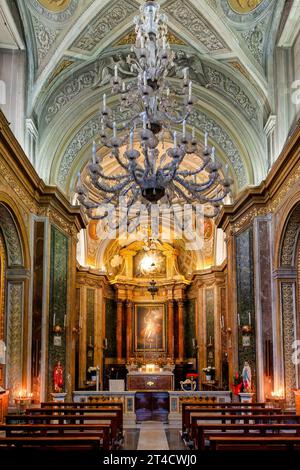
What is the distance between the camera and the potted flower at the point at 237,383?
49.9 ft

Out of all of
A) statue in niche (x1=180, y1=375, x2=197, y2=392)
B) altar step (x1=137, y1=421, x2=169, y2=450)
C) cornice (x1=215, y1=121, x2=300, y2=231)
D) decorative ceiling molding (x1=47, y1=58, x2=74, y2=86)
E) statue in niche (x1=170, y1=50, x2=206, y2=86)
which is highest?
statue in niche (x1=170, y1=50, x2=206, y2=86)

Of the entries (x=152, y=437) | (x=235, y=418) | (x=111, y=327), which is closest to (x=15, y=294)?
(x=152, y=437)

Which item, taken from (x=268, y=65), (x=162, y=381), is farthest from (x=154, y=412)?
(x=268, y=65)

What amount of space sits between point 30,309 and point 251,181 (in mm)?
6526

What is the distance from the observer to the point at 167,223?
26.4 meters

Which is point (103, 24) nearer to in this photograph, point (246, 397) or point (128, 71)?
point (128, 71)

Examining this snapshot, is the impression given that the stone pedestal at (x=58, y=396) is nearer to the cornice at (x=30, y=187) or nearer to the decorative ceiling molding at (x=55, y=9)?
the cornice at (x=30, y=187)

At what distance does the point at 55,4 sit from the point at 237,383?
9.81 meters

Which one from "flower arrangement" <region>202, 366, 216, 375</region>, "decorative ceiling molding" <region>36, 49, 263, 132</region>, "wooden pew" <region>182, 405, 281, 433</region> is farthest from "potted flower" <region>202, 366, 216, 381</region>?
"decorative ceiling molding" <region>36, 49, 263, 132</region>

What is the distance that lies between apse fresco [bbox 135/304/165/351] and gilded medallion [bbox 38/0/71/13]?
52.8 ft

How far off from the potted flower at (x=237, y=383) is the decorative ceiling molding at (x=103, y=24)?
8754mm

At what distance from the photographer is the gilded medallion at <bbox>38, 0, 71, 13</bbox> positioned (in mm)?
12977

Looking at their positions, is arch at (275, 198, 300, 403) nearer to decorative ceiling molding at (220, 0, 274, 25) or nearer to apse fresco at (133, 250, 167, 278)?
decorative ceiling molding at (220, 0, 274, 25)
